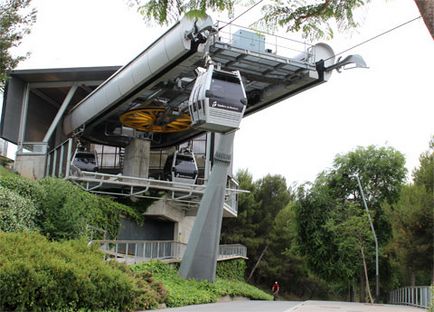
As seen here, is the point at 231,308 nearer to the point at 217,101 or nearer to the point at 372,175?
the point at 217,101

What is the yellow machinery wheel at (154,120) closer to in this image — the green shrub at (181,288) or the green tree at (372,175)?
the green shrub at (181,288)

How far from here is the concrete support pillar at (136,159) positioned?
39.0 metres

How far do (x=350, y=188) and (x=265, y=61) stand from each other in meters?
24.7

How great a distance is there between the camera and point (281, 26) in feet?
33.0

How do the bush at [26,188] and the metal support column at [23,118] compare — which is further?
the metal support column at [23,118]

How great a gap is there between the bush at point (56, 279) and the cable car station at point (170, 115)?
837cm

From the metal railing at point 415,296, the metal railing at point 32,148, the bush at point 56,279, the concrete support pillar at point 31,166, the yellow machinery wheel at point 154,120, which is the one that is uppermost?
the yellow machinery wheel at point 154,120

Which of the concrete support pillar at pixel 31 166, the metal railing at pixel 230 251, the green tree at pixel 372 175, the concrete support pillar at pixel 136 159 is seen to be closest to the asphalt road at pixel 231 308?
the concrete support pillar at pixel 136 159

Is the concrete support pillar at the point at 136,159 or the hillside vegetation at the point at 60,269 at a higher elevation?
the concrete support pillar at the point at 136,159

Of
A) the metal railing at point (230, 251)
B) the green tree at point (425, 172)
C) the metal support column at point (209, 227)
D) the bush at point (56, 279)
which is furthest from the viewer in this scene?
the metal railing at point (230, 251)

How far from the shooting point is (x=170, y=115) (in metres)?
35.7

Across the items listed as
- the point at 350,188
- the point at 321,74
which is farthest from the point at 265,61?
the point at 350,188

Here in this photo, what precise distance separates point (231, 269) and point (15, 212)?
25.5 m

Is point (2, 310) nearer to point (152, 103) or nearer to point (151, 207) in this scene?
point (152, 103)
